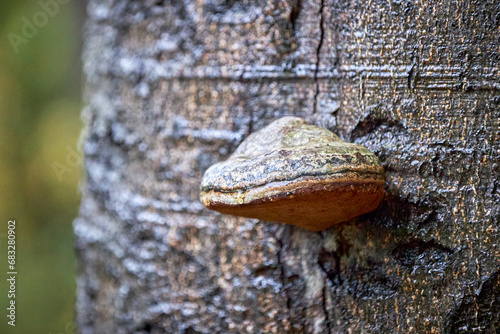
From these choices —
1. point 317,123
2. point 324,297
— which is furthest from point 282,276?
point 317,123

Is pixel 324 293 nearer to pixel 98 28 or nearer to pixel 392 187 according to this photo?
pixel 392 187

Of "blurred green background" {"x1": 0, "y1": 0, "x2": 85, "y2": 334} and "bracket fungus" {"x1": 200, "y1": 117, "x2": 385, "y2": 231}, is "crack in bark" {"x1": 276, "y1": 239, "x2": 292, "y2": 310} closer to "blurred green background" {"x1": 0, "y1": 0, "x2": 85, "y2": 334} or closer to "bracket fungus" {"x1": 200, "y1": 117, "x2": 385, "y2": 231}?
"bracket fungus" {"x1": 200, "y1": 117, "x2": 385, "y2": 231}

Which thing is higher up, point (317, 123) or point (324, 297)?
point (317, 123)

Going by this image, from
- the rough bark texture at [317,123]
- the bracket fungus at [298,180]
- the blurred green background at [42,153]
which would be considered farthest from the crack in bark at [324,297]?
the blurred green background at [42,153]

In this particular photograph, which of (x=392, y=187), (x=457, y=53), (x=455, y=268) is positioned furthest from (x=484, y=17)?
(x=455, y=268)

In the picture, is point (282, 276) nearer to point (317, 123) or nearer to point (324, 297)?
point (324, 297)

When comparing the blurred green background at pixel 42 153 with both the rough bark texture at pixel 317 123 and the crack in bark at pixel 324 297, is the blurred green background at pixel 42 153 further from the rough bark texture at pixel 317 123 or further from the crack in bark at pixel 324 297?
the crack in bark at pixel 324 297

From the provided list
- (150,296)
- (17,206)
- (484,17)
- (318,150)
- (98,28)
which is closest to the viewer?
(318,150)
